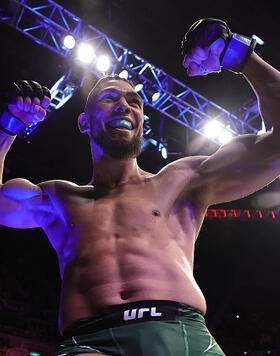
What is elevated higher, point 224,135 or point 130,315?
point 224,135

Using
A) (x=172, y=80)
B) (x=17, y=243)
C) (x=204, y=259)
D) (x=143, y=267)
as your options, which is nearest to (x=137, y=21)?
(x=172, y=80)

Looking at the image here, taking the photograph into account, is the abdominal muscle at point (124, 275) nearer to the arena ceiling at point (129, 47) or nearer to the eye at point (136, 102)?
the eye at point (136, 102)

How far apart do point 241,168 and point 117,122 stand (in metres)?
0.58

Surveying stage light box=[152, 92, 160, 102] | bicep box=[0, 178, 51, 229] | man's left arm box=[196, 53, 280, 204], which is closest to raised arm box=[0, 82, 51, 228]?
bicep box=[0, 178, 51, 229]

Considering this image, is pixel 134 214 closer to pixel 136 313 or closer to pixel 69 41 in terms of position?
pixel 136 313

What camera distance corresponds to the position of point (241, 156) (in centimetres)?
155

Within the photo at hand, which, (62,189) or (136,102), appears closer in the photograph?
(62,189)

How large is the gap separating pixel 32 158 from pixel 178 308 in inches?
234

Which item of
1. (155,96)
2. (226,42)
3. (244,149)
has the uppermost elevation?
(155,96)

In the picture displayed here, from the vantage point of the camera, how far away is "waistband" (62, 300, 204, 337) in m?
1.19

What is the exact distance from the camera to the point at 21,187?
5.73 ft

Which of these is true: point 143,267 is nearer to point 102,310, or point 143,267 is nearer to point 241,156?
point 102,310

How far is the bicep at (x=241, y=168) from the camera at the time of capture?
4.95 feet

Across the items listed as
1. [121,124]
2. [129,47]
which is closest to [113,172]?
[121,124]
